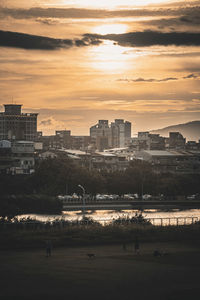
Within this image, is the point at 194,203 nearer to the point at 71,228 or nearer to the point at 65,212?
the point at 65,212

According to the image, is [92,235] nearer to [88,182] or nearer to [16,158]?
[88,182]

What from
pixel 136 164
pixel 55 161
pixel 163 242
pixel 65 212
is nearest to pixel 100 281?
pixel 163 242

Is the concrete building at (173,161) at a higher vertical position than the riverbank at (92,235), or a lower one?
higher

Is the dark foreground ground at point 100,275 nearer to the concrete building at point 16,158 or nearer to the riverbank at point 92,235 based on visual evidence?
the riverbank at point 92,235

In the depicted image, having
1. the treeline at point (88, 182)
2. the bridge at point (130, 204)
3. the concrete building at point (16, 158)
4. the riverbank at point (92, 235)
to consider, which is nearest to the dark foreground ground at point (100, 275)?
the riverbank at point (92, 235)

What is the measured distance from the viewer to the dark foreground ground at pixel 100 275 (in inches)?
1070

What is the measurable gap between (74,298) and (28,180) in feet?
248

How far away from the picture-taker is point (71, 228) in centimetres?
4578

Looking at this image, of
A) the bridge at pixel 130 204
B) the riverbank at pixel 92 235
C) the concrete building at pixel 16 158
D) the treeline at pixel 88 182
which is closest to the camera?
the riverbank at pixel 92 235

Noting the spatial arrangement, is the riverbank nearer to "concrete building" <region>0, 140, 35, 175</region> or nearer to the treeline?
the treeline

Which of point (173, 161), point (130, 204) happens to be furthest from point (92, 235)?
point (173, 161)

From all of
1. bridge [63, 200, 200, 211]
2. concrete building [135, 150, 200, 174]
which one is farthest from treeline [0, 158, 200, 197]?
Result: concrete building [135, 150, 200, 174]

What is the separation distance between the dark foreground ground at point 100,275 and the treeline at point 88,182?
5637 centimetres

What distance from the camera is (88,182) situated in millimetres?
101125
